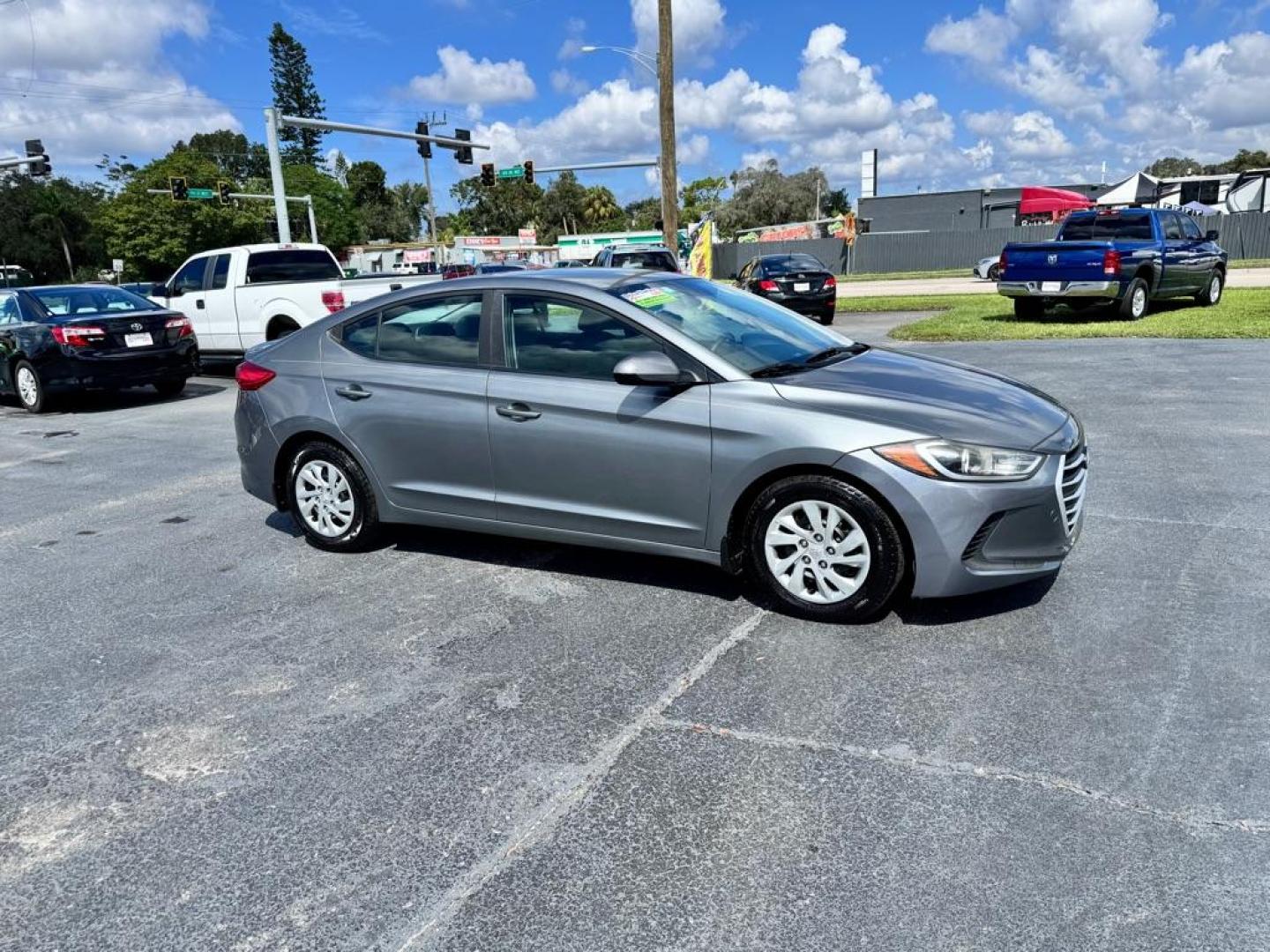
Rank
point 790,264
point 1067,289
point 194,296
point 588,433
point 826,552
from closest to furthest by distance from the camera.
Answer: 1. point 826,552
2. point 588,433
3. point 194,296
4. point 1067,289
5. point 790,264

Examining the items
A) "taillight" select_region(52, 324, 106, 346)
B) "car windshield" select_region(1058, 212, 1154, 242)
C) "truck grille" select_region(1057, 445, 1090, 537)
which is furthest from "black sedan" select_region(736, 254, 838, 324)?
"truck grille" select_region(1057, 445, 1090, 537)

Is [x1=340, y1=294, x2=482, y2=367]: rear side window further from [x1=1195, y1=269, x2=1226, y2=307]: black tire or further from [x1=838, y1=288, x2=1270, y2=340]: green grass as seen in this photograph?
[x1=1195, y1=269, x2=1226, y2=307]: black tire

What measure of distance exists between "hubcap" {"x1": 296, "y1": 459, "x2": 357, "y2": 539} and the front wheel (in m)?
17.5

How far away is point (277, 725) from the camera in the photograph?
3.57m

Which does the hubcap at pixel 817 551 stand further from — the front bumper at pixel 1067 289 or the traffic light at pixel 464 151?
the traffic light at pixel 464 151

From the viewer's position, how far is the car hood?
3994 mm

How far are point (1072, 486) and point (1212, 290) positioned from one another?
55.4 ft

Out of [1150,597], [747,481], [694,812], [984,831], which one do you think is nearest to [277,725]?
[694,812]

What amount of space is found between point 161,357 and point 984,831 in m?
11.9

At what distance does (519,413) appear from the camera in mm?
4746

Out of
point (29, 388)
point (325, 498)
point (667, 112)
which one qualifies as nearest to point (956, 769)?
point (325, 498)

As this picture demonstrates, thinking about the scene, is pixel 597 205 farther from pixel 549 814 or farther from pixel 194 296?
pixel 549 814

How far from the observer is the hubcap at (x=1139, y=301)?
1571 centimetres

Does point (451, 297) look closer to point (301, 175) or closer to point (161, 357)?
point (161, 357)
